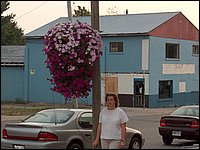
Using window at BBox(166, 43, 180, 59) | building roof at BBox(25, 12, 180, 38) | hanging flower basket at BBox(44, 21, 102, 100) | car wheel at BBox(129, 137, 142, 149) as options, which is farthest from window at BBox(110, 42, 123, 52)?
hanging flower basket at BBox(44, 21, 102, 100)

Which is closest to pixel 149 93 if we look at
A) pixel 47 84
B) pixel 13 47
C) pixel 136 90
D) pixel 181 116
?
pixel 136 90

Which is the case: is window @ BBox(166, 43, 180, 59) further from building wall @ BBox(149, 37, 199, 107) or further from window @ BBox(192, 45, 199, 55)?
window @ BBox(192, 45, 199, 55)

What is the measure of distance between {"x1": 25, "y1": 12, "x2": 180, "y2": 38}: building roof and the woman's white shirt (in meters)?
31.8

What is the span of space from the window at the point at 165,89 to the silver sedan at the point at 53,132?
30020mm

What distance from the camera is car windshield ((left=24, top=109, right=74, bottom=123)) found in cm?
1266

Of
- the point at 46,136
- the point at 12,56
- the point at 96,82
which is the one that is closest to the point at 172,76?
the point at 12,56

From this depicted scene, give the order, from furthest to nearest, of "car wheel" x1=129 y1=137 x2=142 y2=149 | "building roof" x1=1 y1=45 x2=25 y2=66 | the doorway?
"building roof" x1=1 y1=45 x2=25 y2=66
the doorway
"car wheel" x1=129 y1=137 x2=142 y2=149

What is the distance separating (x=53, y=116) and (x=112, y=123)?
4.46 metres

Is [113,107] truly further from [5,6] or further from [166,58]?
[166,58]

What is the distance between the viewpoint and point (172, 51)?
44156mm

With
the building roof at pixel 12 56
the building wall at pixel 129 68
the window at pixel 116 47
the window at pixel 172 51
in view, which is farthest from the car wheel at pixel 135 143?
the building roof at pixel 12 56

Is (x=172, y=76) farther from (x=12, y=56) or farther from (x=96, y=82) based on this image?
(x=96, y=82)

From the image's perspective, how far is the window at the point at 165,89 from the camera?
142ft

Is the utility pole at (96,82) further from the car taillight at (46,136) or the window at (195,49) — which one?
the window at (195,49)
